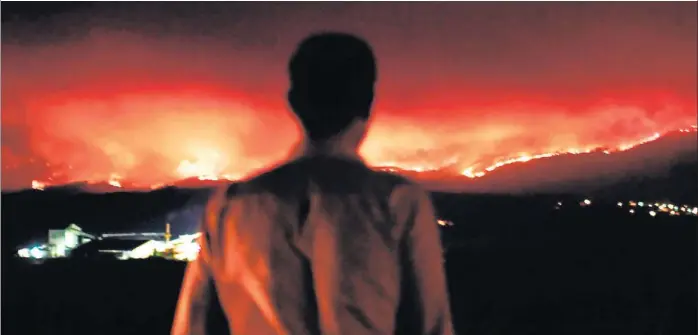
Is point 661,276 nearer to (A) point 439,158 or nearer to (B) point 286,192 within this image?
(A) point 439,158

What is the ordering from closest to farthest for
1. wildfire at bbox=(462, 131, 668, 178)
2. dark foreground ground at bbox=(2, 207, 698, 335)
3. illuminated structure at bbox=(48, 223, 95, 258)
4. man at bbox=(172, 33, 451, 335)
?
1. man at bbox=(172, 33, 451, 335)
2. wildfire at bbox=(462, 131, 668, 178)
3. illuminated structure at bbox=(48, 223, 95, 258)
4. dark foreground ground at bbox=(2, 207, 698, 335)

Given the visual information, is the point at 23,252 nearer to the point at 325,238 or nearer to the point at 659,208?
the point at 325,238

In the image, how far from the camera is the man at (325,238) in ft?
3.02

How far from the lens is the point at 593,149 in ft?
6.13

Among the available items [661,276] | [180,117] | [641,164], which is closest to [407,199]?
[180,117]

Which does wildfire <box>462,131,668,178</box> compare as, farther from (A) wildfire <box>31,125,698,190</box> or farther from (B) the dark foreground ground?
(B) the dark foreground ground

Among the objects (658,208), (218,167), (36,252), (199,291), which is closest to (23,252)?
(36,252)

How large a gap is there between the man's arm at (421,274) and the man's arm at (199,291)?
0.88 feet

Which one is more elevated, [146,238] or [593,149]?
[593,149]

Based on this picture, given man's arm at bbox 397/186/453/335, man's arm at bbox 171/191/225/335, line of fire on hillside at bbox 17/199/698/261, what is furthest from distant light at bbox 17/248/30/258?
man's arm at bbox 397/186/453/335

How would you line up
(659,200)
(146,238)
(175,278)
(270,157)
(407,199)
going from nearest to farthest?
(407,199), (270,157), (146,238), (175,278), (659,200)

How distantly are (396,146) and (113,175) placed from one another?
0.69 meters

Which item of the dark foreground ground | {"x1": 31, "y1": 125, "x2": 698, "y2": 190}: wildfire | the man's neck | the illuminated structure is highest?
{"x1": 31, "y1": 125, "x2": 698, "y2": 190}: wildfire

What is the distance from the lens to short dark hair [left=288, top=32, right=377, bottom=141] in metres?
0.98
